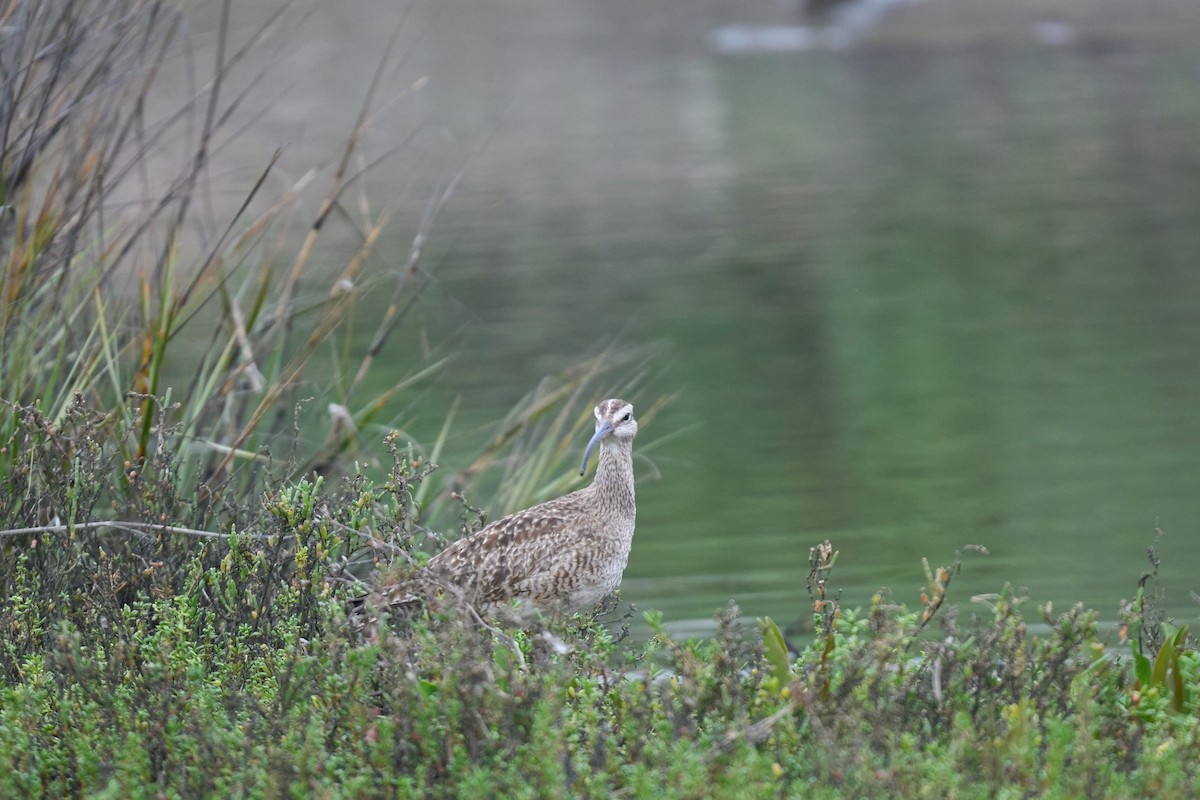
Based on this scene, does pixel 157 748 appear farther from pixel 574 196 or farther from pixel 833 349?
pixel 574 196

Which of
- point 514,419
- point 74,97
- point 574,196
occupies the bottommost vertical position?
point 574,196

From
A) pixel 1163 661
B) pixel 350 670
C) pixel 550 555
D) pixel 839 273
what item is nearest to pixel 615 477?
pixel 550 555

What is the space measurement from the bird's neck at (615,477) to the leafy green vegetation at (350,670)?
0.65 meters

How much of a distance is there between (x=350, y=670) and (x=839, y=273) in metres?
Answer: 14.1

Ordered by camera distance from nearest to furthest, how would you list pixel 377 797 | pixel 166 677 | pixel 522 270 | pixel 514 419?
pixel 377 797 < pixel 166 677 < pixel 514 419 < pixel 522 270

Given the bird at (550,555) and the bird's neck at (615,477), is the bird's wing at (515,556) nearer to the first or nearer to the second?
the bird at (550,555)

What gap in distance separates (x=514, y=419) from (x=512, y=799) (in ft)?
14.1

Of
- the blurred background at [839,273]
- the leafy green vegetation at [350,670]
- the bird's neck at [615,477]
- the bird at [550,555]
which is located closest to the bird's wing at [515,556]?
the bird at [550,555]

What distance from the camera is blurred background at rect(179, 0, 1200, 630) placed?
33.6 feet

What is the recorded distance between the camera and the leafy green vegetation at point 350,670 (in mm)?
4398

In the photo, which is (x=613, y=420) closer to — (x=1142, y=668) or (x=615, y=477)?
(x=615, y=477)

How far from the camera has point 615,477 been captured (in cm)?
695

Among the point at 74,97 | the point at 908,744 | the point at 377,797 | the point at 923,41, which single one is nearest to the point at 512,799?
the point at 377,797

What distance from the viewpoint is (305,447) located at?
32.4 ft
